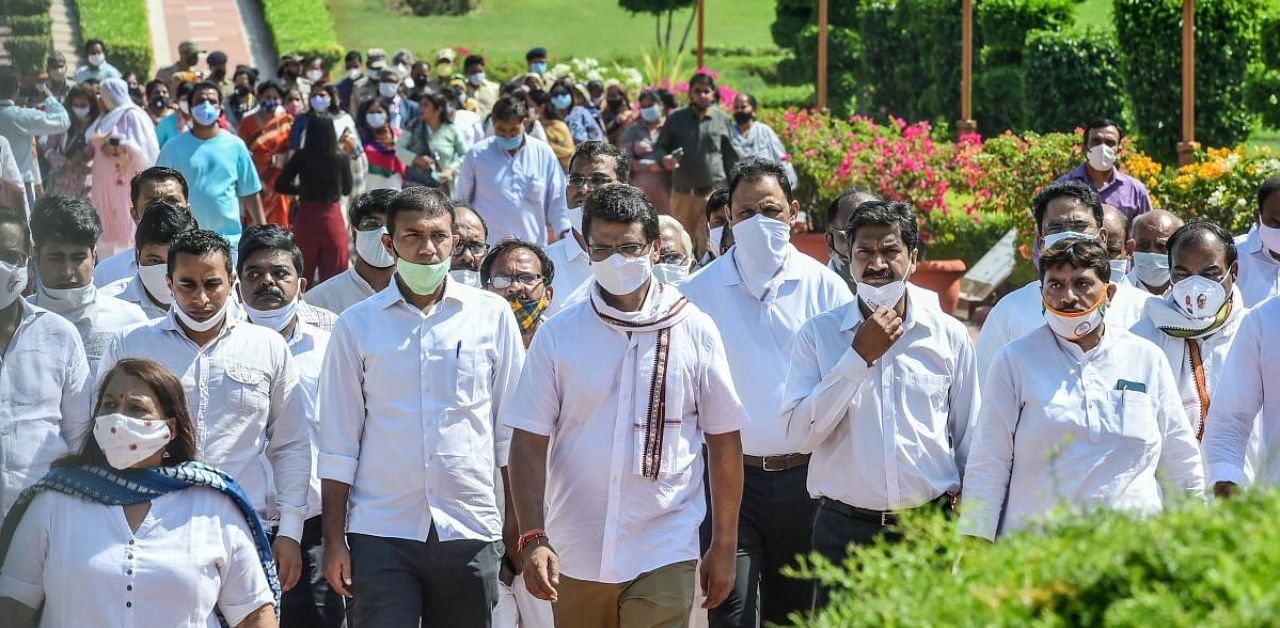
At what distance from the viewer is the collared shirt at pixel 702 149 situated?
16328mm

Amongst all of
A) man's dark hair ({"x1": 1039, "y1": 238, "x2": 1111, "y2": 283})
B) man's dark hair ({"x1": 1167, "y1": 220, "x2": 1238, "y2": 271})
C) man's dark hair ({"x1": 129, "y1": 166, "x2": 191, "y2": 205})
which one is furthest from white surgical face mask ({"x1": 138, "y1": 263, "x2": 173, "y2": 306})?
man's dark hair ({"x1": 1167, "y1": 220, "x2": 1238, "y2": 271})

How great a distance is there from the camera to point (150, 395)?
214 inches

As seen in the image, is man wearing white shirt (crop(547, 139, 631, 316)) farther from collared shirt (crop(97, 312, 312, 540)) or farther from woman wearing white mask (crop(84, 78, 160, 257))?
woman wearing white mask (crop(84, 78, 160, 257))

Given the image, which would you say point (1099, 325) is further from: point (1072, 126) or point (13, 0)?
point (1072, 126)

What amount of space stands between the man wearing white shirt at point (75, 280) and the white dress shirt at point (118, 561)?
1.44 m

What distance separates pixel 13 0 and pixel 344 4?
172 ft

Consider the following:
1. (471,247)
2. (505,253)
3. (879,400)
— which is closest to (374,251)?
(471,247)

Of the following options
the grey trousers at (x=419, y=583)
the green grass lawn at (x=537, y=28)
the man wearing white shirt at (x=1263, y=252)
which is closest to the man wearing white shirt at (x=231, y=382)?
the grey trousers at (x=419, y=583)

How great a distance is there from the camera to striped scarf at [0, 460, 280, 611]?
533cm

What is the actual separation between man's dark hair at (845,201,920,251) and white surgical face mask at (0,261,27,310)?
286 centimetres

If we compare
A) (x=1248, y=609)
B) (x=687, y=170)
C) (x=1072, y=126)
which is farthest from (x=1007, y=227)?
(x=1248, y=609)

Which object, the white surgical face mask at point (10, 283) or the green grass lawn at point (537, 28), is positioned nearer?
the white surgical face mask at point (10, 283)

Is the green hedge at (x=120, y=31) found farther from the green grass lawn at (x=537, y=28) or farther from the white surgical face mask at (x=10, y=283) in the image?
the white surgical face mask at (x=10, y=283)

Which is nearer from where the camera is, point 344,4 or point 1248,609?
point 1248,609
